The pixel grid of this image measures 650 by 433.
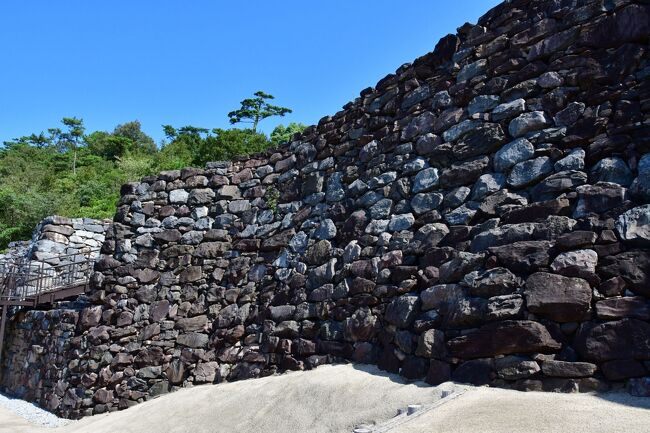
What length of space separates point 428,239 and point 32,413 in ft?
23.1

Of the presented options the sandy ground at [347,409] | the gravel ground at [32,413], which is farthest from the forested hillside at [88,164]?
the sandy ground at [347,409]

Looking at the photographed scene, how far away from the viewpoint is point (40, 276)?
39.9 ft

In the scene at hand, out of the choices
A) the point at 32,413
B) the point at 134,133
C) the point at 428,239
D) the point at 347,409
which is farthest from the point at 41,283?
the point at 134,133

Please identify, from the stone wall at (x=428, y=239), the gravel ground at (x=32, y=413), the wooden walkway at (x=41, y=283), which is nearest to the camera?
the stone wall at (x=428, y=239)

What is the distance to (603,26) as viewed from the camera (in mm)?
3910

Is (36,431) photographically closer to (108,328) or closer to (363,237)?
(108,328)

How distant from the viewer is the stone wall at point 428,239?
131 inches

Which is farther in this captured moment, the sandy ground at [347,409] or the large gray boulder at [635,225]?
the large gray boulder at [635,225]

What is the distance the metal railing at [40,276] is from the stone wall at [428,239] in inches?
165

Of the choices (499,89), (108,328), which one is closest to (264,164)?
(108,328)

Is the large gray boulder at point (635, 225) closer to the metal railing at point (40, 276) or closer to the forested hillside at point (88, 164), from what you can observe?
the metal railing at point (40, 276)

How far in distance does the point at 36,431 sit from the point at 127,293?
208cm

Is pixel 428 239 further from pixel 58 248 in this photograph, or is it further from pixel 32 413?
pixel 58 248

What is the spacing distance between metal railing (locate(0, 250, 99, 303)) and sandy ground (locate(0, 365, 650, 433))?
499 cm
